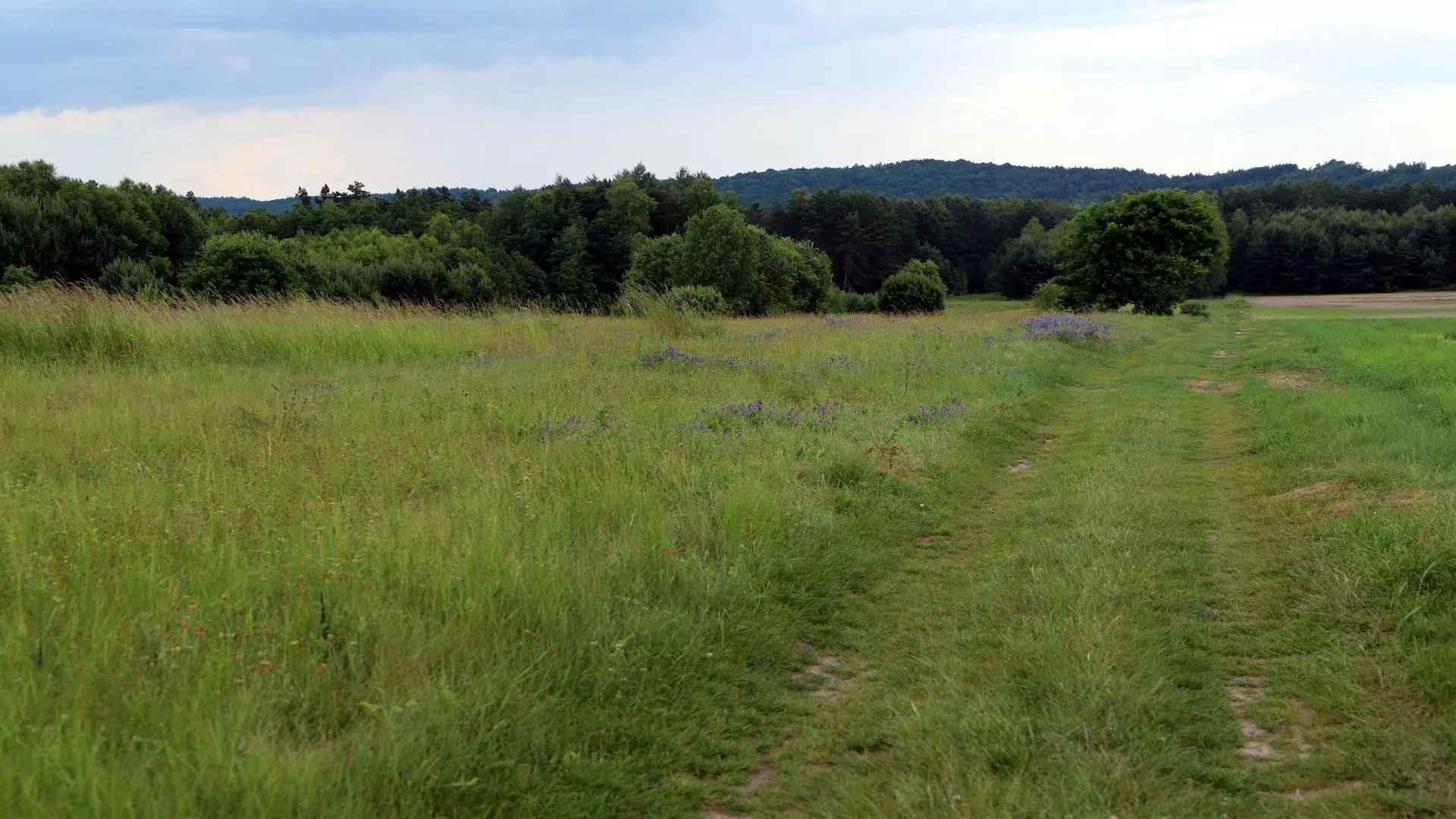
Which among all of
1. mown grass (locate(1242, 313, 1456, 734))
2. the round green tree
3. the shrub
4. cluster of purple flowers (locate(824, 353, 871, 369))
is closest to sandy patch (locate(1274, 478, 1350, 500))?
mown grass (locate(1242, 313, 1456, 734))

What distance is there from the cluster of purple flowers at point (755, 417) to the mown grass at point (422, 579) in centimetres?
5

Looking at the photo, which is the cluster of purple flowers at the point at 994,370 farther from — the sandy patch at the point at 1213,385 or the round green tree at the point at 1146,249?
the round green tree at the point at 1146,249

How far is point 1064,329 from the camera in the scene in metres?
21.8

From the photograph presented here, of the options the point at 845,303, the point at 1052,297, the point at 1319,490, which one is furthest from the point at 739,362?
the point at 845,303

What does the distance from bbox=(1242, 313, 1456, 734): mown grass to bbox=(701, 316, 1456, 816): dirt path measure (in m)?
0.18

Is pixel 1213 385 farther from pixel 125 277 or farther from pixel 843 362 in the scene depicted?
pixel 125 277

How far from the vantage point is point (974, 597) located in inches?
205

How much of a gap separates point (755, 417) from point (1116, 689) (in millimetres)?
6129

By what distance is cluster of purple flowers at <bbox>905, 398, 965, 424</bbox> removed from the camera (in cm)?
1038

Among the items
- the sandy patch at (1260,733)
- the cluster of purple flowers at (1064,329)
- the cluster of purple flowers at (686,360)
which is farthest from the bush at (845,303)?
the sandy patch at (1260,733)

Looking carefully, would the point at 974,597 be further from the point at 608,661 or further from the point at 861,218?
the point at 861,218

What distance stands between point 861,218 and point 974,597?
11050 cm

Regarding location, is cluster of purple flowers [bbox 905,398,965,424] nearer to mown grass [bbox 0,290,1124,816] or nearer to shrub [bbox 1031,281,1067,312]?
mown grass [bbox 0,290,1124,816]

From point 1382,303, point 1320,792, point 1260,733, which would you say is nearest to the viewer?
point 1320,792
